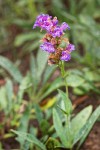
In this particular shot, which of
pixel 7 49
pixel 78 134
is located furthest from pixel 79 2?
pixel 78 134

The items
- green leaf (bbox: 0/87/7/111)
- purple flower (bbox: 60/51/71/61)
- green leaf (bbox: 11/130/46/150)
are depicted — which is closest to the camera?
purple flower (bbox: 60/51/71/61)

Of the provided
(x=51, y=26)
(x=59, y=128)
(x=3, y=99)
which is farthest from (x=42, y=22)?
(x=3, y=99)

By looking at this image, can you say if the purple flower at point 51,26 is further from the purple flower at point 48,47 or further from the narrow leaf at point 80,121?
the narrow leaf at point 80,121

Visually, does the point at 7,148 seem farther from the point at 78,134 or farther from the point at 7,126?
the point at 78,134

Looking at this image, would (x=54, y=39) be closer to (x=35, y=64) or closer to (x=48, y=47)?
(x=48, y=47)

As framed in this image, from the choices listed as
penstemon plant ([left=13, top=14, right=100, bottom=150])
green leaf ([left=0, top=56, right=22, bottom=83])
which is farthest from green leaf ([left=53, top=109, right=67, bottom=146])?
green leaf ([left=0, top=56, right=22, bottom=83])

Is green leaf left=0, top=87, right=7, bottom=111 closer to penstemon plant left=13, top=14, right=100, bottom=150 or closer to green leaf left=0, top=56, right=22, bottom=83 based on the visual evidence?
green leaf left=0, top=56, right=22, bottom=83
